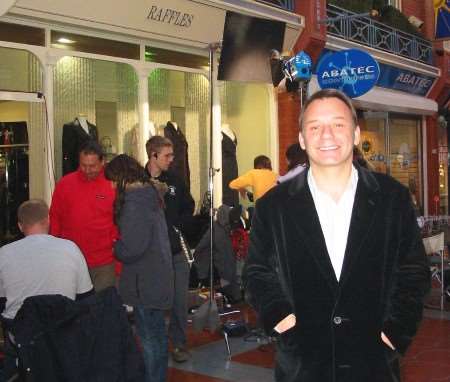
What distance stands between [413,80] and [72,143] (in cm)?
989

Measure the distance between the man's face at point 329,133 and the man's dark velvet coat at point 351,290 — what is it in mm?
151

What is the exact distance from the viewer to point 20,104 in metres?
7.30

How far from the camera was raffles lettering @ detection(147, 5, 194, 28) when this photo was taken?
8.30 m

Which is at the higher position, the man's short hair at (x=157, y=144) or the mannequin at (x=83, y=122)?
the mannequin at (x=83, y=122)

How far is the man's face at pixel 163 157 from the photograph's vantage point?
5395 mm

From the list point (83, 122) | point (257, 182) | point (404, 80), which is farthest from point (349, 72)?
point (404, 80)

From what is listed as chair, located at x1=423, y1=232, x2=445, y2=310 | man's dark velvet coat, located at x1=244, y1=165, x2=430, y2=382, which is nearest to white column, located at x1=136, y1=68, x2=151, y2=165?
chair, located at x1=423, y1=232, x2=445, y2=310

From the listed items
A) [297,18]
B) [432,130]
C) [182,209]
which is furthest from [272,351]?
[432,130]

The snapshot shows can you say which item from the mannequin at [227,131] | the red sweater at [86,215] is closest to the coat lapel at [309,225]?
the red sweater at [86,215]

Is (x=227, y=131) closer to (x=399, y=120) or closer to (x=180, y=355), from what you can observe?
(x=180, y=355)

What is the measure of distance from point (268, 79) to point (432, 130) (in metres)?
9.54

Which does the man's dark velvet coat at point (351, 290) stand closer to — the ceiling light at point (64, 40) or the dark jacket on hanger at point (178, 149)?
the ceiling light at point (64, 40)

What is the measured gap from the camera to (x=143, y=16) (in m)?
8.22

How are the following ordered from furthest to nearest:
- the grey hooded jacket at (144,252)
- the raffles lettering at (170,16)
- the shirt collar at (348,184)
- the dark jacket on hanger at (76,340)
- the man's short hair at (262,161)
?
the man's short hair at (262,161), the raffles lettering at (170,16), the grey hooded jacket at (144,252), the dark jacket on hanger at (76,340), the shirt collar at (348,184)
